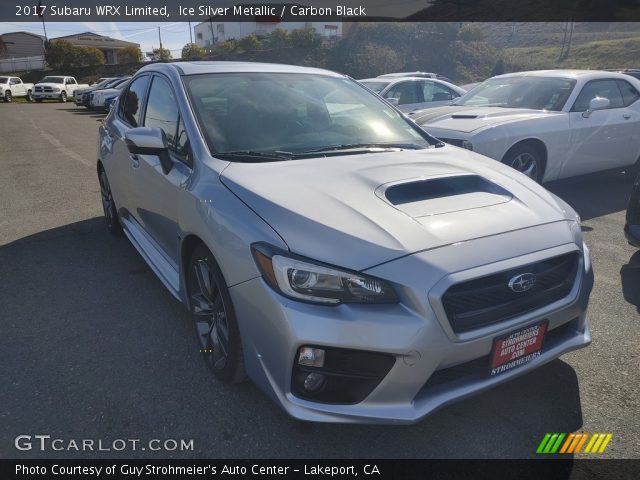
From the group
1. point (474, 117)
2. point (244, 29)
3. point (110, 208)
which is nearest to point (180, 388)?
point (110, 208)

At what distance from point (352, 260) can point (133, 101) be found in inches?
122

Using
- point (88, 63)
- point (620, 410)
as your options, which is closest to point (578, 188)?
point (620, 410)

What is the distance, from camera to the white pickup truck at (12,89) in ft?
104

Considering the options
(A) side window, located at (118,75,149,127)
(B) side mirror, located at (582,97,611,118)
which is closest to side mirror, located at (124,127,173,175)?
(A) side window, located at (118,75,149,127)

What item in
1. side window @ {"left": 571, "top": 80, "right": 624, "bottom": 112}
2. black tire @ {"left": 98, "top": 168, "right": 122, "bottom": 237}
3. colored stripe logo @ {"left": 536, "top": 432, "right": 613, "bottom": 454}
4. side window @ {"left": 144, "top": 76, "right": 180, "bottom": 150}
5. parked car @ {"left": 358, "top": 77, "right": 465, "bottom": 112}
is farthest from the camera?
parked car @ {"left": 358, "top": 77, "right": 465, "bottom": 112}

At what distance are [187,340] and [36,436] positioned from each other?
98cm

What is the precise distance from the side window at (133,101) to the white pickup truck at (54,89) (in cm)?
3254

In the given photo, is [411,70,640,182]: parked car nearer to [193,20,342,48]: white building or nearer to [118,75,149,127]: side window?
[118,75,149,127]: side window

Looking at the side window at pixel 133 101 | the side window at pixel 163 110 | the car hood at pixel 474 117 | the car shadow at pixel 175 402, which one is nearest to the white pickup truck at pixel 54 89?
the car hood at pixel 474 117

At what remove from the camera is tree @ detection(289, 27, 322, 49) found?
42.7 meters

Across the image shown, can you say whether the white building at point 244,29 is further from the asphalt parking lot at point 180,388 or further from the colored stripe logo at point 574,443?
the colored stripe logo at point 574,443
